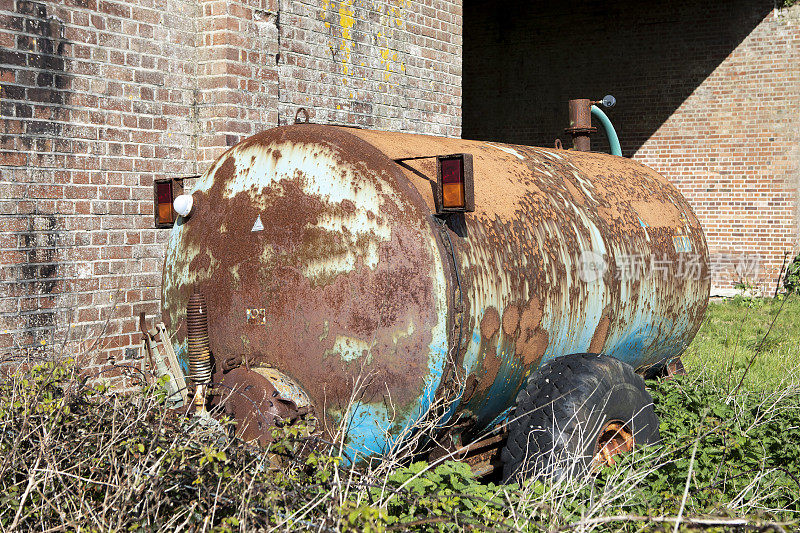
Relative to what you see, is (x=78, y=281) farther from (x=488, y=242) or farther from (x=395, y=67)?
(x=395, y=67)

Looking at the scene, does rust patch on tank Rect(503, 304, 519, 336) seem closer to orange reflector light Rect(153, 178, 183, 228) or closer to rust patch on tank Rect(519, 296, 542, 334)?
rust patch on tank Rect(519, 296, 542, 334)

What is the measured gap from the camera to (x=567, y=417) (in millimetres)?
3592

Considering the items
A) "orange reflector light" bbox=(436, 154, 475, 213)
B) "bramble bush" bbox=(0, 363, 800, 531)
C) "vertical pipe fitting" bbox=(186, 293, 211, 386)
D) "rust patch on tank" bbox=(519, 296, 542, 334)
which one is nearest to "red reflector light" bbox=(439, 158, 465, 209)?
"orange reflector light" bbox=(436, 154, 475, 213)

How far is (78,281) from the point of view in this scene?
457 cm

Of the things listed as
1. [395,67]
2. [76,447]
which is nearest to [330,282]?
[76,447]

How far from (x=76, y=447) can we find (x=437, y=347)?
1362 mm

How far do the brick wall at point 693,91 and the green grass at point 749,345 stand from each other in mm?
1600

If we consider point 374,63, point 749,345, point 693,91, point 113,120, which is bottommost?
point 749,345

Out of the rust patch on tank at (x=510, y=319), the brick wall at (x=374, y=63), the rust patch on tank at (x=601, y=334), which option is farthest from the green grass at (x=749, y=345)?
the brick wall at (x=374, y=63)

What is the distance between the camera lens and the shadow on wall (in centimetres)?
1340

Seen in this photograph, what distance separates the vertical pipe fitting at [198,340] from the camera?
3391mm

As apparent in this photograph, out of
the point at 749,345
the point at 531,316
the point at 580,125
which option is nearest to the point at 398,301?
the point at 531,316

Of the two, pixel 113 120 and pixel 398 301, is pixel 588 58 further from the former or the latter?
pixel 398 301

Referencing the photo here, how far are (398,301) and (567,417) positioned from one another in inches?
Answer: 40.9
